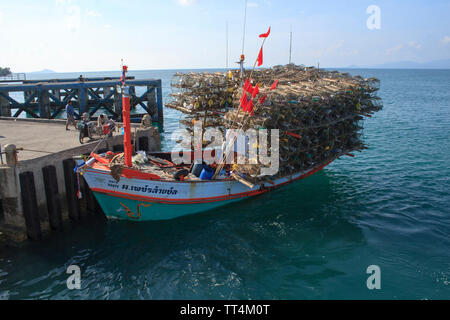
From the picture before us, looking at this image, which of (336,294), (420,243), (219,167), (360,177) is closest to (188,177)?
(219,167)

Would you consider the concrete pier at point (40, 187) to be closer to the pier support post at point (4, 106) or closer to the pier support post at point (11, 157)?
the pier support post at point (11, 157)

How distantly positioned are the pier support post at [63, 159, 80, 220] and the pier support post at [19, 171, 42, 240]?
1638 mm

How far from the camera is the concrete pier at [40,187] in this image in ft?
42.7

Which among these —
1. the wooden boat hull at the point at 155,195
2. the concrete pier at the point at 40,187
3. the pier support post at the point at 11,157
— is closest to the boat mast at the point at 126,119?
the wooden boat hull at the point at 155,195

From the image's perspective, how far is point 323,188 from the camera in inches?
769

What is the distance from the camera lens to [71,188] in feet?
48.6

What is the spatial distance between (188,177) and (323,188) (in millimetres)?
8802

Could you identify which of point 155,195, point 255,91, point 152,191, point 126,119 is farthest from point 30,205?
point 255,91

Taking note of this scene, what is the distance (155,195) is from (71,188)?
409 centimetres

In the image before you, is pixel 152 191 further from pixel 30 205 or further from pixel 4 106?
pixel 4 106

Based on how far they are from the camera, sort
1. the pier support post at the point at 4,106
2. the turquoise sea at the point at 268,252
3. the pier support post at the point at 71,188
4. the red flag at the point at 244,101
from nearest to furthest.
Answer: the turquoise sea at the point at 268,252 < the red flag at the point at 244,101 < the pier support post at the point at 71,188 < the pier support post at the point at 4,106

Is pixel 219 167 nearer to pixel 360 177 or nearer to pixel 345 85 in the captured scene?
pixel 345 85

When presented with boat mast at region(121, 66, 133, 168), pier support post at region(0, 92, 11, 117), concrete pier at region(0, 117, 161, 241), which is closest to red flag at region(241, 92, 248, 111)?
boat mast at region(121, 66, 133, 168)

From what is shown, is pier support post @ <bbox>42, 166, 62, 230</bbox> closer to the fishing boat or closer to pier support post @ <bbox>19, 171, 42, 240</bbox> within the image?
pier support post @ <bbox>19, 171, 42, 240</bbox>
